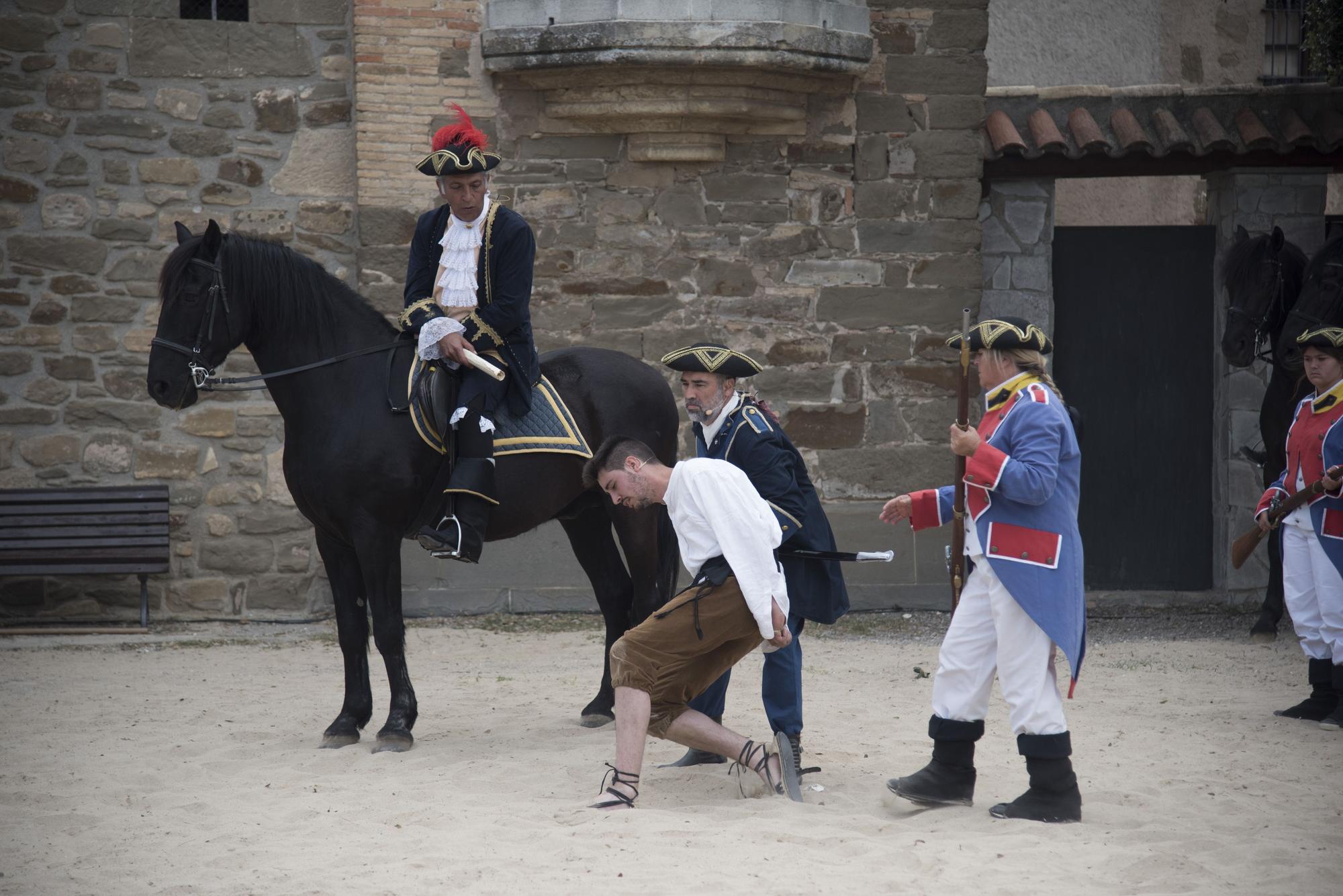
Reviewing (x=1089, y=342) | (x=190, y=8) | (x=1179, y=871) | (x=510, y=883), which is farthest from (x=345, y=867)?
(x=1089, y=342)

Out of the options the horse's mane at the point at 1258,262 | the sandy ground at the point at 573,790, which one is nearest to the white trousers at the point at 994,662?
the sandy ground at the point at 573,790

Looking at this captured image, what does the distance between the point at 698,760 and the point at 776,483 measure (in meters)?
1.24

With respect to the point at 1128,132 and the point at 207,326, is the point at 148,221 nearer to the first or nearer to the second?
the point at 207,326

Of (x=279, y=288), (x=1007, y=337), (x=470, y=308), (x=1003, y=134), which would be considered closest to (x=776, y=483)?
(x=1007, y=337)

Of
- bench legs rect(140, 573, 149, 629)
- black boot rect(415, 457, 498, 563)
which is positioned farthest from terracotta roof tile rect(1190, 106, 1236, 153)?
bench legs rect(140, 573, 149, 629)

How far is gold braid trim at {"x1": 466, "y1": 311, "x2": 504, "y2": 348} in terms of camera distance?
19.5 feet

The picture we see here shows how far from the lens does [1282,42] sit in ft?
47.4

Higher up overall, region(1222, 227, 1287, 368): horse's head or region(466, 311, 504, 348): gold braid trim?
region(1222, 227, 1287, 368): horse's head

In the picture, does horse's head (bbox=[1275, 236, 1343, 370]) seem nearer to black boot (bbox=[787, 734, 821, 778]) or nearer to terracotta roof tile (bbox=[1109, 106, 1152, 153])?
terracotta roof tile (bbox=[1109, 106, 1152, 153])

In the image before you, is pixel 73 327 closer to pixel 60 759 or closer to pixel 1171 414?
pixel 60 759

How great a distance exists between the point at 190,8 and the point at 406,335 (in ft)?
13.0

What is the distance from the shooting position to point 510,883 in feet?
13.3

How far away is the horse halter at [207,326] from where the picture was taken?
568 centimetres

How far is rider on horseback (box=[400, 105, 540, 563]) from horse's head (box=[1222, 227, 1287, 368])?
175 inches
